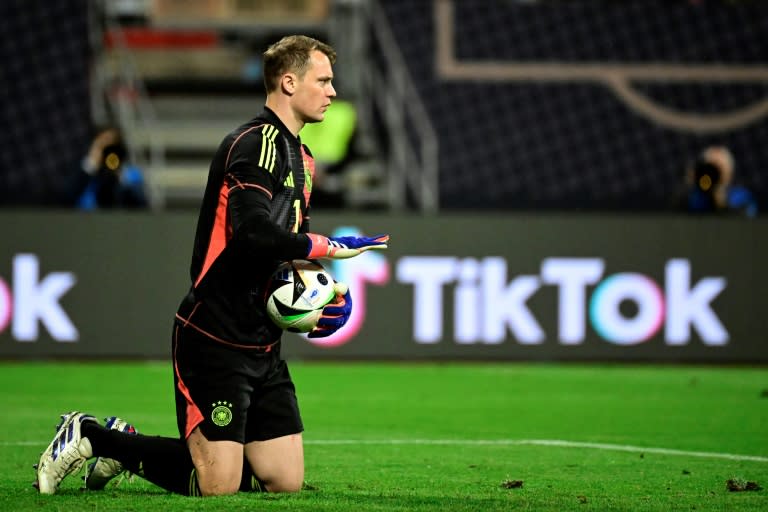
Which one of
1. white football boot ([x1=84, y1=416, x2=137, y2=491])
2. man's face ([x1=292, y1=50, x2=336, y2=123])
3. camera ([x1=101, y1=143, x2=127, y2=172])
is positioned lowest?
white football boot ([x1=84, y1=416, x2=137, y2=491])

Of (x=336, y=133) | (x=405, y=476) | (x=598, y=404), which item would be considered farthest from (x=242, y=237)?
(x=336, y=133)

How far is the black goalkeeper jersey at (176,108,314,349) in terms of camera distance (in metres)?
5.88

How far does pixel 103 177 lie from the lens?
13.7 m

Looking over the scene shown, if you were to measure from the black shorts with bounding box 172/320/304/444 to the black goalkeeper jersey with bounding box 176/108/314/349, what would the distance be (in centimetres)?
6

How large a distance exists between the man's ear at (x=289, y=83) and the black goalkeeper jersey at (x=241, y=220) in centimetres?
12

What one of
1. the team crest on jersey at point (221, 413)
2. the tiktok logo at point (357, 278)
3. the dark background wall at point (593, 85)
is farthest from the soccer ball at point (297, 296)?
the dark background wall at point (593, 85)

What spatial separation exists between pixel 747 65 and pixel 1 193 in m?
10.2

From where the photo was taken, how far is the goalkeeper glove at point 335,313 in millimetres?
6066

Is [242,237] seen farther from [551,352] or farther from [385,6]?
[385,6]

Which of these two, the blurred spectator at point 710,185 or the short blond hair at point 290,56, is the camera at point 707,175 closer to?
the blurred spectator at point 710,185

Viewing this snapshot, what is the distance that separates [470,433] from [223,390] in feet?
10.5

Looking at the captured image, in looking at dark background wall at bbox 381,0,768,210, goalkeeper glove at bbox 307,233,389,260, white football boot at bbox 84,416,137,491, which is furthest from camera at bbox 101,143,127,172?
goalkeeper glove at bbox 307,233,389,260

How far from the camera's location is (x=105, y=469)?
20.7 feet

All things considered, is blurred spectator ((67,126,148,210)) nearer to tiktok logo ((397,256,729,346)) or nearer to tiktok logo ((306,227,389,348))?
tiktok logo ((306,227,389,348))
